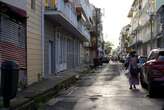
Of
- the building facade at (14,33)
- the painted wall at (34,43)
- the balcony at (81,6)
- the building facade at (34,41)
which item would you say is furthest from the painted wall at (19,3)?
the balcony at (81,6)

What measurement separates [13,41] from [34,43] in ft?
14.8

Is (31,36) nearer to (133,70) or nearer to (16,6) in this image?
(16,6)

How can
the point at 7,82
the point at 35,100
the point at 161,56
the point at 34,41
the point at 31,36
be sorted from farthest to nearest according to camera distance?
the point at 34,41 → the point at 31,36 → the point at 161,56 → the point at 35,100 → the point at 7,82

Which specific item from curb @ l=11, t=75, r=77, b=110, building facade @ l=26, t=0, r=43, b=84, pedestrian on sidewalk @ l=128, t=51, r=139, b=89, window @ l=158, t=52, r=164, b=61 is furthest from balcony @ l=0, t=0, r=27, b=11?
window @ l=158, t=52, r=164, b=61

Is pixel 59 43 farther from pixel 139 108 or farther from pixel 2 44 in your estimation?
pixel 139 108

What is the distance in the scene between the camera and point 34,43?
72.4 feet

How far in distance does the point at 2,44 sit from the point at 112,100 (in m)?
4.26

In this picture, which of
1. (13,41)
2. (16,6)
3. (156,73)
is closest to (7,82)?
(13,41)

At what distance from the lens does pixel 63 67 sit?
3688cm

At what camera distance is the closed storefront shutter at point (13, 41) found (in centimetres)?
1605

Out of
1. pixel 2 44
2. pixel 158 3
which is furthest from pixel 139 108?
pixel 158 3

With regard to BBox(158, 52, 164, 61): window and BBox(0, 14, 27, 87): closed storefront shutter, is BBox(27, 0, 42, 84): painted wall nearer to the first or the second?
BBox(0, 14, 27, 87): closed storefront shutter

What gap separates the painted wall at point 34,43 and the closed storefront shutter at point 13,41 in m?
1.06

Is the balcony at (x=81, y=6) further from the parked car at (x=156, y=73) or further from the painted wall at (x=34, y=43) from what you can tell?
the parked car at (x=156, y=73)
